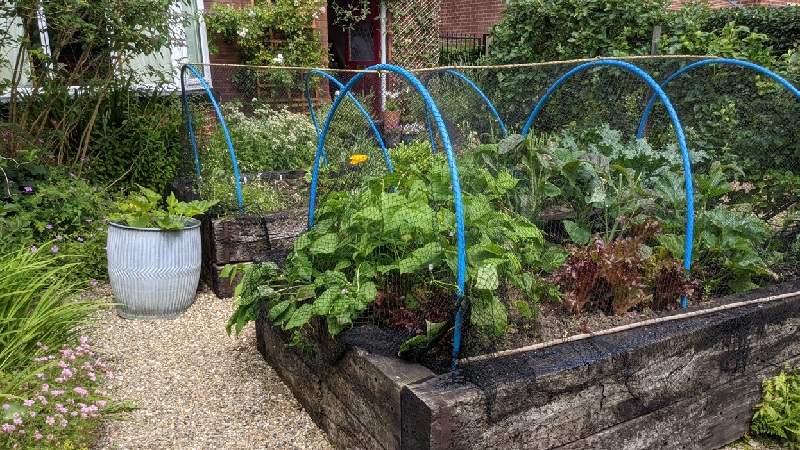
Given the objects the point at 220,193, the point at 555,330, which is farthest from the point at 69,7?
the point at 555,330

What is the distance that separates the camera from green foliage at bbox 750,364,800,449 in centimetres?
278

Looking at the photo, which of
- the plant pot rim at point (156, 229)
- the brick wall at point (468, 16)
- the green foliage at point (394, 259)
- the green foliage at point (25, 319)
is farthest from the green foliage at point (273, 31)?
the brick wall at point (468, 16)

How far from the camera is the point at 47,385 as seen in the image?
2.49m

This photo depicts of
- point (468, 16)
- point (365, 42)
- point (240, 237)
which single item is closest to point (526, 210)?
point (240, 237)

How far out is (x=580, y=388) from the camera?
2281mm

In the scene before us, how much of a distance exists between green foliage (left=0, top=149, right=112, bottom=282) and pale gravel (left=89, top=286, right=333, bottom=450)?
0.55 metres

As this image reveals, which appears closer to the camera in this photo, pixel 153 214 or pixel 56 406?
pixel 56 406

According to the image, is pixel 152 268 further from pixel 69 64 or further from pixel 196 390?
pixel 69 64

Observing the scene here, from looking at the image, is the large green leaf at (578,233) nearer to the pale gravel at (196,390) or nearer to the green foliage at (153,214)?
the pale gravel at (196,390)

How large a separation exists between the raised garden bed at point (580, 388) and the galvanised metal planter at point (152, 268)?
1339 mm

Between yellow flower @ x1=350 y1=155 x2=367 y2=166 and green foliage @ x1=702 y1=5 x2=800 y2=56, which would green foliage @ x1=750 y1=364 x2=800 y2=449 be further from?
green foliage @ x1=702 y1=5 x2=800 y2=56

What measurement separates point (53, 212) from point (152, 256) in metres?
1.14

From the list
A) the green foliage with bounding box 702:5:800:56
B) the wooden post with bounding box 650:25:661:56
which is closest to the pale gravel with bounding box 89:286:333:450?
the wooden post with bounding box 650:25:661:56

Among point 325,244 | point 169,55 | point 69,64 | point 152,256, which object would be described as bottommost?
point 152,256
